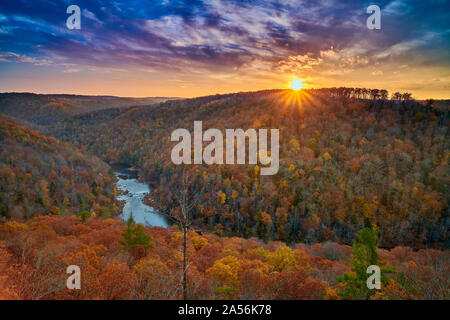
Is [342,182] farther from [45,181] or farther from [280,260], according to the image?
[45,181]

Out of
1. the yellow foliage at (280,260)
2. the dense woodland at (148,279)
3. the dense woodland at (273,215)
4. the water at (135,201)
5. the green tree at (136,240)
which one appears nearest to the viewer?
the dense woodland at (148,279)

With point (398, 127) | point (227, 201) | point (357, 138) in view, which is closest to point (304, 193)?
point (227, 201)

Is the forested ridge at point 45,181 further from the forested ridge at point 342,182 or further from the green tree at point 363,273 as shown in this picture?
the green tree at point 363,273

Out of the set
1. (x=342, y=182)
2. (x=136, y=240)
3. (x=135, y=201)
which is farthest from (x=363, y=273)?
(x=135, y=201)

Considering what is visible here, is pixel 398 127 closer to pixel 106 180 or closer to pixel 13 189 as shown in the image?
pixel 106 180

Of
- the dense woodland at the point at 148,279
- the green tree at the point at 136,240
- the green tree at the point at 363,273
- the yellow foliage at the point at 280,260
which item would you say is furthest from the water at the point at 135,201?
the green tree at the point at 363,273

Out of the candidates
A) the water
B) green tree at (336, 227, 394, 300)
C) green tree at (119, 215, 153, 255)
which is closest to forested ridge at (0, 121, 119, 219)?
the water
